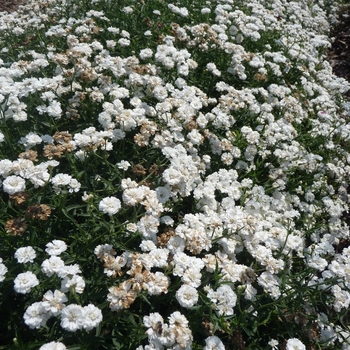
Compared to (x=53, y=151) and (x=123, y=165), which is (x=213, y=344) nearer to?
(x=123, y=165)

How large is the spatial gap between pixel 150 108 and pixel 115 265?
178 cm

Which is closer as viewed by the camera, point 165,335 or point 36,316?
point 36,316

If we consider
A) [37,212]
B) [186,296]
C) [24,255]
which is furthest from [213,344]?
[37,212]

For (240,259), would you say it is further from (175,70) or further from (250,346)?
(175,70)

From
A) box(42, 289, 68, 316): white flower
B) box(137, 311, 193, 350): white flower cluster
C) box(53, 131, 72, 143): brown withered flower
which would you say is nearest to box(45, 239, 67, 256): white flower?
box(42, 289, 68, 316): white flower


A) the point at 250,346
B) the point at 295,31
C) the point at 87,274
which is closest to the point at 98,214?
the point at 87,274

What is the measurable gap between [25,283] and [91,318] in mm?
460

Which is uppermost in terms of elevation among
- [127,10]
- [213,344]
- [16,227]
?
[127,10]

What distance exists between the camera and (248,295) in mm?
2861

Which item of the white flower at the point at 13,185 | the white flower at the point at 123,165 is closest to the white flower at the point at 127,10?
the white flower at the point at 123,165

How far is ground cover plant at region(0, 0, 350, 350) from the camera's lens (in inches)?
99.2

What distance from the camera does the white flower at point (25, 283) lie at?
7.40ft

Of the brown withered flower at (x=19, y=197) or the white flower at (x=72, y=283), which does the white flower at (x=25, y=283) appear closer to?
the white flower at (x=72, y=283)

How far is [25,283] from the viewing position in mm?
2285
